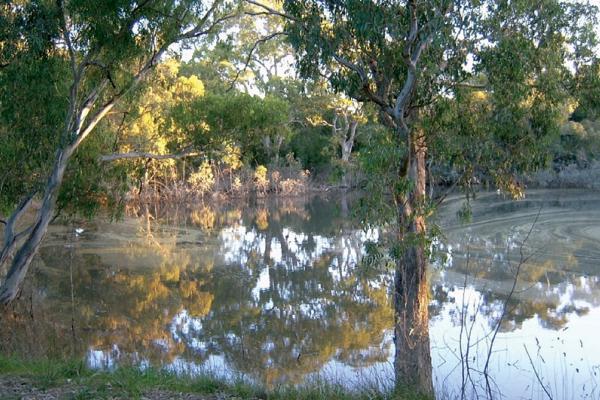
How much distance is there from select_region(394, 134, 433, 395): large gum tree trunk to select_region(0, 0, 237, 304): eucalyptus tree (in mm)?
4324

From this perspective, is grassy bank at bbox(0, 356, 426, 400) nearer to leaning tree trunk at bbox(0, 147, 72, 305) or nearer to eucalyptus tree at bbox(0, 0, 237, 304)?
leaning tree trunk at bbox(0, 147, 72, 305)

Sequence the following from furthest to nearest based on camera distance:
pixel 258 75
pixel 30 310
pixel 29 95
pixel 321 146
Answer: pixel 321 146
pixel 258 75
pixel 30 310
pixel 29 95

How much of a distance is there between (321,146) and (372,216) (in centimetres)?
3340

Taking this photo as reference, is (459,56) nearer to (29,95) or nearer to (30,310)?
(29,95)

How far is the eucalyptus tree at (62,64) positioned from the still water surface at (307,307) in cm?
161

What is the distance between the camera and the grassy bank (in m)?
4.47

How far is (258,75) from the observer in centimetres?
3438

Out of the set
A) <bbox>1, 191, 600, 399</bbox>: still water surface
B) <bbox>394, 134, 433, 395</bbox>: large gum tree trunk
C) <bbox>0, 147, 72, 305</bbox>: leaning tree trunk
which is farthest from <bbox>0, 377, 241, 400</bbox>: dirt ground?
<bbox>0, 147, 72, 305</bbox>: leaning tree trunk

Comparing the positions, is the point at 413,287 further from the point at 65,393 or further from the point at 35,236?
the point at 35,236

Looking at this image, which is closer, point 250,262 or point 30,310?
point 30,310

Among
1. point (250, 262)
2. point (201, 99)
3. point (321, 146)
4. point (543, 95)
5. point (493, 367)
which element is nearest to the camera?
point (543, 95)

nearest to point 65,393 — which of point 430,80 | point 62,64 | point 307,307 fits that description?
point 430,80

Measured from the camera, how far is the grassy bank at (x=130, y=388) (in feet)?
14.7

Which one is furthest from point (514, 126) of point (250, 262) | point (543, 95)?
point (250, 262)
